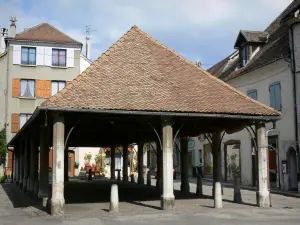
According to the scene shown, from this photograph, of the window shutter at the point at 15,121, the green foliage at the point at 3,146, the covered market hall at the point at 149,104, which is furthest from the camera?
the window shutter at the point at 15,121

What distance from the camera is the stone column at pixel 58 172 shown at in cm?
1317

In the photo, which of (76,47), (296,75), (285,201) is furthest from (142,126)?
(76,47)

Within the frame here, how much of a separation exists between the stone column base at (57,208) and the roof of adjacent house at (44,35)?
84.1ft

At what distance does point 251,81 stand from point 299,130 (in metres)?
5.96

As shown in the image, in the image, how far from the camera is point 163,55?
56.5 ft

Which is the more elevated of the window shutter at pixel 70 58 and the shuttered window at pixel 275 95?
the window shutter at pixel 70 58

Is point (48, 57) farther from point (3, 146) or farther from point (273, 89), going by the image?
point (273, 89)

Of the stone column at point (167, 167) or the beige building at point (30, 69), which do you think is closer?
the stone column at point (167, 167)

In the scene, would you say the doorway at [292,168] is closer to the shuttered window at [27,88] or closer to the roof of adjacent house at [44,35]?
the roof of adjacent house at [44,35]

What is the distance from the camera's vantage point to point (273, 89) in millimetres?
23672

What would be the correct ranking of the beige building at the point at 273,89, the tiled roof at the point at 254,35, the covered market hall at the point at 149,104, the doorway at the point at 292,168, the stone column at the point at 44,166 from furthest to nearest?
the tiled roof at the point at 254,35, the doorway at the point at 292,168, the beige building at the point at 273,89, the stone column at the point at 44,166, the covered market hall at the point at 149,104

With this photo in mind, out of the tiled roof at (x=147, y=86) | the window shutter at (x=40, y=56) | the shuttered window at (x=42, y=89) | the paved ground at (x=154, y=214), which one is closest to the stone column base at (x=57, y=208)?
the paved ground at (x=154, y=214)

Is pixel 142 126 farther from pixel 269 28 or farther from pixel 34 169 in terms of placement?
pixel 269 28

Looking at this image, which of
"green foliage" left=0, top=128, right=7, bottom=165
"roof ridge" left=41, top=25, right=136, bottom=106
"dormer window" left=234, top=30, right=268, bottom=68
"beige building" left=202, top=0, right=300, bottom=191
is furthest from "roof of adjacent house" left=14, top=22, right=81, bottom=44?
"roof ridge" left=41, top=25, right=136, bottom=106
